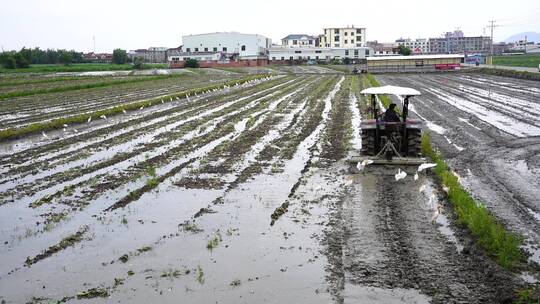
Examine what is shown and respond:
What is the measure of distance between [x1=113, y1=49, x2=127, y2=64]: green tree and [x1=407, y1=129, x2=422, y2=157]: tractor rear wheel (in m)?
113

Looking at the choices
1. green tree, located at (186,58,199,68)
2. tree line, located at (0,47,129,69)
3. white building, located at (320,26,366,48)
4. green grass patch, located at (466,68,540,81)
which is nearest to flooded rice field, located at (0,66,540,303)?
green grass patch, located at (466,68,540,81)

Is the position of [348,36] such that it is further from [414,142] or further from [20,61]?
[414,142]

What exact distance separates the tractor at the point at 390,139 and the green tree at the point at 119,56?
112 metres

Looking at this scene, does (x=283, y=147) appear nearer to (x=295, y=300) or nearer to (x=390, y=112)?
(x=390, y=112)

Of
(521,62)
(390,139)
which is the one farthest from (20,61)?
(390,139)

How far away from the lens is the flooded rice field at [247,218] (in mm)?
6441

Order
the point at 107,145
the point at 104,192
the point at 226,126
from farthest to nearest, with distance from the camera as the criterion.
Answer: the point at 226,126 → the point at 107,145 → the point at 104,192

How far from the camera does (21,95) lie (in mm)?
35719

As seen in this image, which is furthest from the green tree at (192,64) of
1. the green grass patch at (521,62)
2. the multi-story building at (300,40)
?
the multi-story building at (300,40)

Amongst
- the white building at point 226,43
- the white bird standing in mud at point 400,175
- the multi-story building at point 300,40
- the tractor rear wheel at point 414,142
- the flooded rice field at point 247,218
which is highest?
the multi-story building at point 300,40

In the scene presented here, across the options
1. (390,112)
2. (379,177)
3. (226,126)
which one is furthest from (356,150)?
(226,126)

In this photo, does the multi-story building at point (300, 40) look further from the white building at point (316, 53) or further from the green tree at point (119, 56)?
the green tree at point (119, 56)

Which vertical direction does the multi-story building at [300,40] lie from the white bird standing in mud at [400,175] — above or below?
above

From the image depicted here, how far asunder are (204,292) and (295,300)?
1.04 metres
